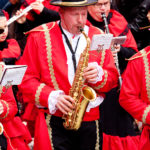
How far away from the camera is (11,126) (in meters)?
4.78

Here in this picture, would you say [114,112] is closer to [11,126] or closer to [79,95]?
[79,95]

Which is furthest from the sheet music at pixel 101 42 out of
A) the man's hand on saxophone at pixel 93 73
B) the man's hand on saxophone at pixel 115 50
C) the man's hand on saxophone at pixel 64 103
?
the man's hand on saxophone at pixel 115 50

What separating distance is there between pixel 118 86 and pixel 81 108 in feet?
3.79

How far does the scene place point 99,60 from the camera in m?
4.61

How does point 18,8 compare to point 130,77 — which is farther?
point 18,8

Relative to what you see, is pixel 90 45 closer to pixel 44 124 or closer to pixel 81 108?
pixel 81 108

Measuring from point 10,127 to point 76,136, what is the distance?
74 centimetres

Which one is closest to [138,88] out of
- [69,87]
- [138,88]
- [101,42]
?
[138,88]

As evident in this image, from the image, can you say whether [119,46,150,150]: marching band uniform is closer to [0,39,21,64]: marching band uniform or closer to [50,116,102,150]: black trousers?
[50,116,102,150]: black trousers

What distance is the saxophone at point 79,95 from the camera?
4379 millimetres

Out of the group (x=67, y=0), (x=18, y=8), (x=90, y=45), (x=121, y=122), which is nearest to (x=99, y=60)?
(x=90, y=45)

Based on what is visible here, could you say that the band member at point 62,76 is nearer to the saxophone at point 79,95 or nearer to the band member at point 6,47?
the saxophone at point 79,95

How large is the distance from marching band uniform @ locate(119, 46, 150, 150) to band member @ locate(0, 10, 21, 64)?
187 cm

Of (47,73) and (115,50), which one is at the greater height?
(47,73)
